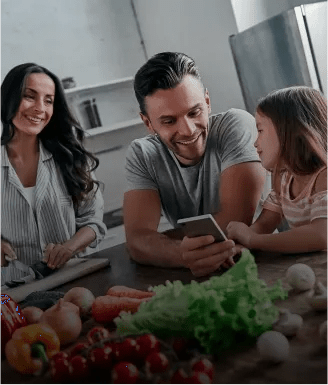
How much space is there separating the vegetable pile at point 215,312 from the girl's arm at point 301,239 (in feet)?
1.16

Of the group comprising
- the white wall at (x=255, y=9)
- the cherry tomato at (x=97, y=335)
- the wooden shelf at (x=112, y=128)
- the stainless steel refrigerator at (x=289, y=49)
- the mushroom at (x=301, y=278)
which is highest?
the white wall at (x=255, y=9)

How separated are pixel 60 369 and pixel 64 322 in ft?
0.50

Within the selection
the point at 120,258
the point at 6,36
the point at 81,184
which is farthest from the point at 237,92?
the point at 120,258

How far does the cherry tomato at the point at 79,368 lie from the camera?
71cm

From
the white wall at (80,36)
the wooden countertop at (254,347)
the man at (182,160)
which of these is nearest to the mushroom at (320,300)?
the wooden countertop at (254,347)

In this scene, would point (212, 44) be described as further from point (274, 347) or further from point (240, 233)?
point (274, 347)

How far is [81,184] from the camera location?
6.42 ft

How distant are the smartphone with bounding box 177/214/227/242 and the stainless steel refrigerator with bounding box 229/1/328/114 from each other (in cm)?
124

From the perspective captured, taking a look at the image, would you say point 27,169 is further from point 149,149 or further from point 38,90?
point 149,149

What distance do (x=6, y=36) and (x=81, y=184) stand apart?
127 centimetres

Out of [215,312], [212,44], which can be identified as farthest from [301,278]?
[212,44]

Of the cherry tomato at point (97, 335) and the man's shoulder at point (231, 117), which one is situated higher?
the man's shoulder at point (231, 117)

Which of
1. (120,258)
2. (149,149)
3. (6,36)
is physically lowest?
(120,258)

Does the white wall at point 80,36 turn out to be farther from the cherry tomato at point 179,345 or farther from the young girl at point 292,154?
the cherry tomato at point 179,345
